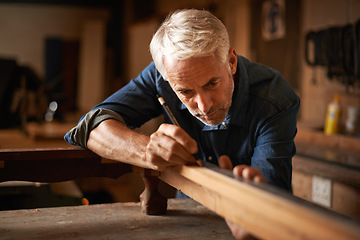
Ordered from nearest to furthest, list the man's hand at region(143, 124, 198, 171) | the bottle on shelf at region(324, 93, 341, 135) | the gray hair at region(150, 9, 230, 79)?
the man's hand at region(143, 124, 198, 171)
the gray hair at region(150, 9, 230, 79)
the bottle on shelf at region(324, 93, 341, 135)

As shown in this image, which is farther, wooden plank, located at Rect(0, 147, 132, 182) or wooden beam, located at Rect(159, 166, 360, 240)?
wooden plank, located at Rect(0, 147, 132, 182)

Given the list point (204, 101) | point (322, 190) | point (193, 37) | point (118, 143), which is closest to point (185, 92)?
A: point (204, 101)

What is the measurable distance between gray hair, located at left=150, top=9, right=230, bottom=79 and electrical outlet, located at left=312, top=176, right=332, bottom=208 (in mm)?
1281

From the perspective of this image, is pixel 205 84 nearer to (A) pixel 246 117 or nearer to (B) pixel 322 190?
(A) pixel 246 117

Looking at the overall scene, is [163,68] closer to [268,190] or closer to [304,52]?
[268,190]

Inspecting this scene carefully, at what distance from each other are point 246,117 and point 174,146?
1.55 feet

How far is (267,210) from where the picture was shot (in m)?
0.77

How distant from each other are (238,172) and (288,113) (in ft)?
1.75

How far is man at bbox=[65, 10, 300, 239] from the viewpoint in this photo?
1.30 meters

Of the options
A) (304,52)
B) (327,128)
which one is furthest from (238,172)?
(304,52)

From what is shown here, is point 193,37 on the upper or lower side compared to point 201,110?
upper

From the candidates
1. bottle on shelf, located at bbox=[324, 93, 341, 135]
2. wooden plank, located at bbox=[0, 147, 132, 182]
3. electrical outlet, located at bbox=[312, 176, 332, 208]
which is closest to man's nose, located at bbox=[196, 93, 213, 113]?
wooden plank, located at bbox=[0, 147, 132, 182]

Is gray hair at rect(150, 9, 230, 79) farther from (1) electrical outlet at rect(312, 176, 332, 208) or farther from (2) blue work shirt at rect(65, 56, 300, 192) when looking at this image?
(1) electrical outlet at rect(312, 176, 332, 208)

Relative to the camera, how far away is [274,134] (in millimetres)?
1420
